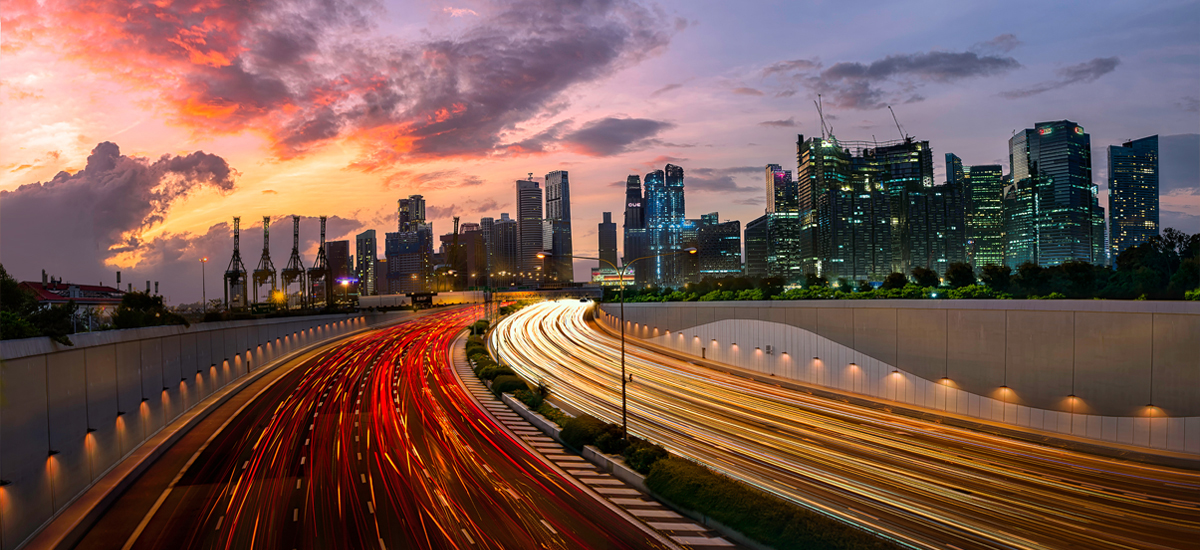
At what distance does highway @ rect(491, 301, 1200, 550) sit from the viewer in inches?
789

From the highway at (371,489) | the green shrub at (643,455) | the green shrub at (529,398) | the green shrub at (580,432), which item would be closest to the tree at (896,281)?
the green shrub at (529,398)

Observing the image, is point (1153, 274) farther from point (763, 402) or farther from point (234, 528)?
point (234, 528)

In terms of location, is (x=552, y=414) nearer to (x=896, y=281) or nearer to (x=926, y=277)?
(x=896, y=281)

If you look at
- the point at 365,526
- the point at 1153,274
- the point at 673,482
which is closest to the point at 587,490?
the point at 673,482

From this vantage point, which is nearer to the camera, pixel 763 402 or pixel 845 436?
pixel 845 436

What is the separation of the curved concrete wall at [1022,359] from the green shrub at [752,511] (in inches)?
846

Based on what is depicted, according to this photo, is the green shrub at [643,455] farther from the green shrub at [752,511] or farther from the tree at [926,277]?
the tree at [926,277]

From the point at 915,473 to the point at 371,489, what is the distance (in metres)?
23.3

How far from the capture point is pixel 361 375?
5588 cm

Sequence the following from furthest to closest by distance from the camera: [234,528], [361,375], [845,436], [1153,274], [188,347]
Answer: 1. [361,375]
2. [1153,274]
3. [188,347]
4. [845,436]
5. [234,528]

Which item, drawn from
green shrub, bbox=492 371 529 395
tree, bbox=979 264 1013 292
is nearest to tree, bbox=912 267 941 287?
tree, bbox=979 264 1013 292

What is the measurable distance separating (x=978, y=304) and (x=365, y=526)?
36.0 m

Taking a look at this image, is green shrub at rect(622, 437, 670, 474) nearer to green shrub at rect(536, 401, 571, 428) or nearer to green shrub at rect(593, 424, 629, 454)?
green shrub at rect(593, 424, 629, 454)

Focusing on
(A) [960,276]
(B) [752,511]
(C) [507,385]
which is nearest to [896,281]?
(A) [960,276]
